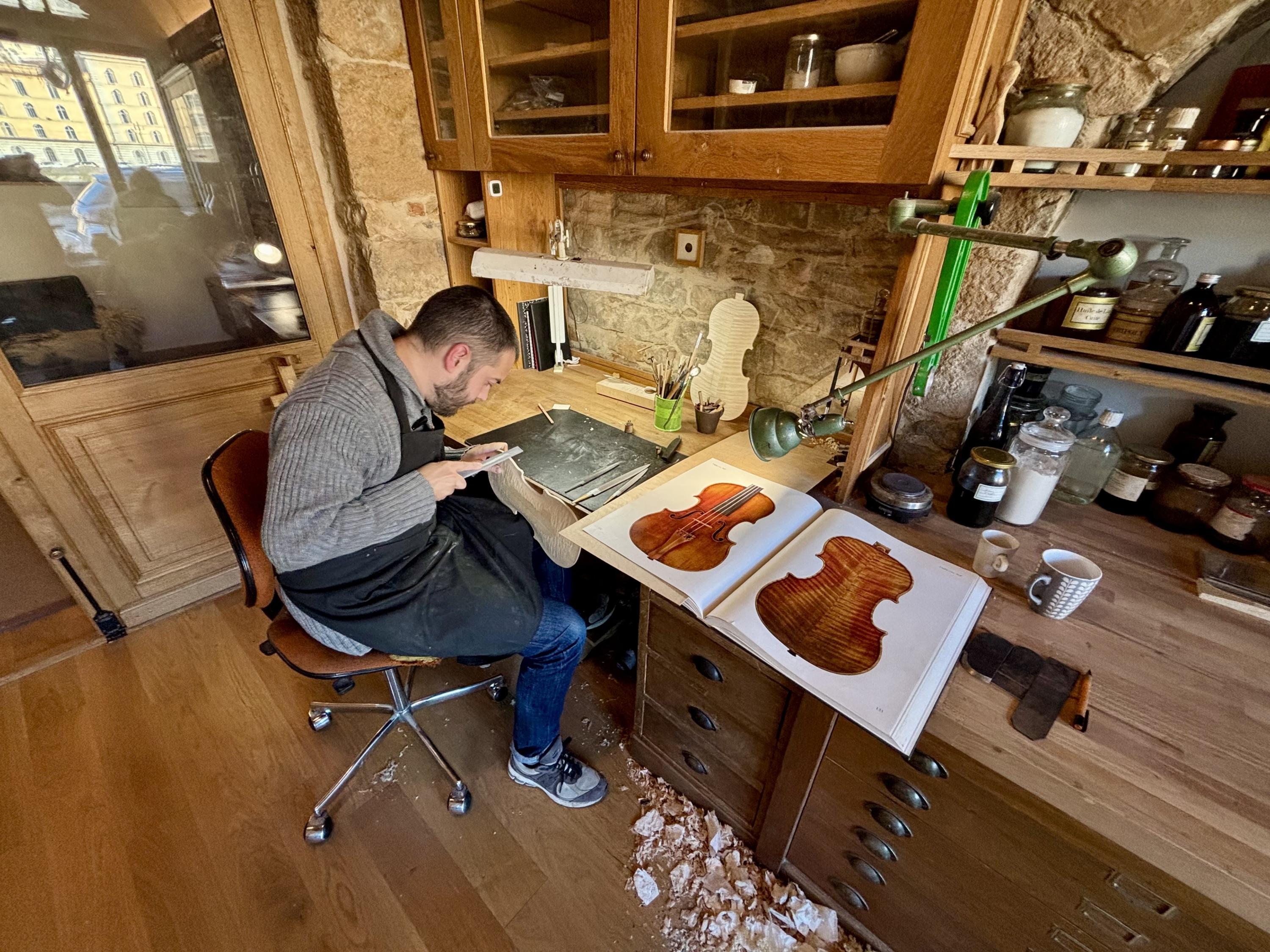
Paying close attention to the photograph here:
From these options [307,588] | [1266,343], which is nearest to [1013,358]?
[1266,343]

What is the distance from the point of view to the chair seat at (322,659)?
115 centimetres

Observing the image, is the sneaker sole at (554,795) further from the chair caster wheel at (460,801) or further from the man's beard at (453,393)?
the man's beard at (453,393)

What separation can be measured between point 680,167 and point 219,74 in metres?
1.50

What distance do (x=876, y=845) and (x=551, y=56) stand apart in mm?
1867

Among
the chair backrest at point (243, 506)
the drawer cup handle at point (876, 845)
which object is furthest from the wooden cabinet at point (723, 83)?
the drawer cup handle at point (876, 845)

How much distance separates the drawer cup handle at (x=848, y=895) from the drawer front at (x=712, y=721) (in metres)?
0.23

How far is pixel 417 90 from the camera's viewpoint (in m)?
1.67

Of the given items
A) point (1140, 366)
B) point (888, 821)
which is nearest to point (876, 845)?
point (888, 821)

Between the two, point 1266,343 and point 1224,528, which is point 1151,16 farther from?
point 1224,528

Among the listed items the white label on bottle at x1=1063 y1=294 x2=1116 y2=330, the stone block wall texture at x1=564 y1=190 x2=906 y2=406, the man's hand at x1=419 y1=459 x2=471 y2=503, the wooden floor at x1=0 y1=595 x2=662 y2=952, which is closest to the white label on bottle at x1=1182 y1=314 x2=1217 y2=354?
the white label on bottle at x1=1063 y1=294 x2=1116 y2=330

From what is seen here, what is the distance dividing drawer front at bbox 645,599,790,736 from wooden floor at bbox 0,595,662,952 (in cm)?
52

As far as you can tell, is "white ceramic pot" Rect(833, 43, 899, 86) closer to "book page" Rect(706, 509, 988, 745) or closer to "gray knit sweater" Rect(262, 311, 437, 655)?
"book page" Rect(706, 509, 988, 745)

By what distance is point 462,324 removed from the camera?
1.07 m

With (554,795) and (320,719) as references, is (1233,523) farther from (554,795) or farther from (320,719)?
(320,719)
